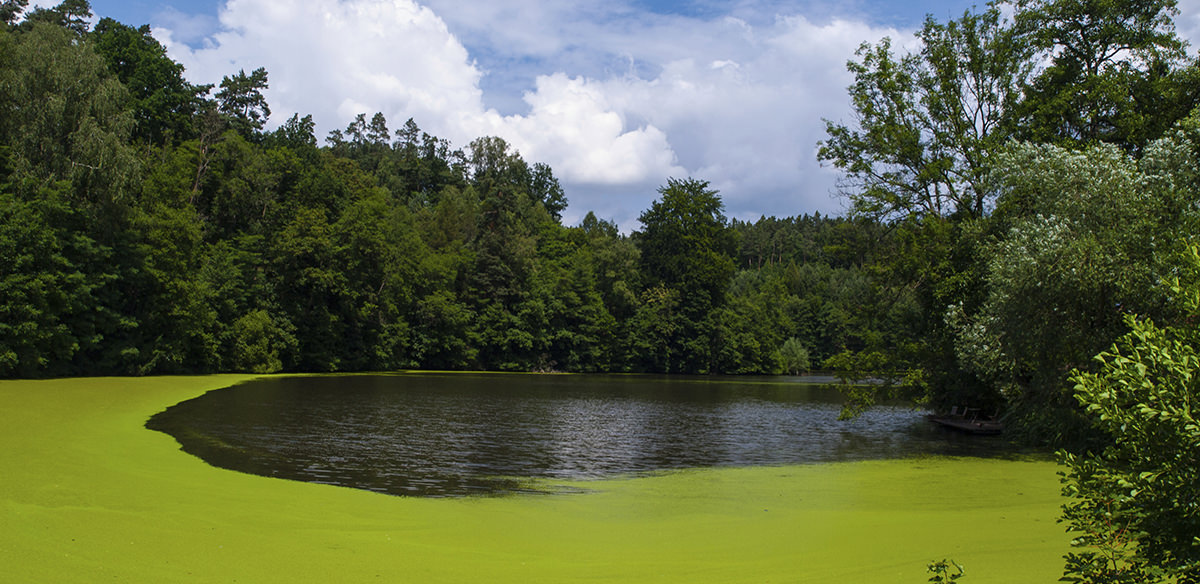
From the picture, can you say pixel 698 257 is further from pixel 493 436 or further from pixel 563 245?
pixel 493 436

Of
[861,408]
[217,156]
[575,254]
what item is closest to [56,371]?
[217,156]

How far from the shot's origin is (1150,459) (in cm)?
513

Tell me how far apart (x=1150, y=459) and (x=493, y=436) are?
21692 millimetres

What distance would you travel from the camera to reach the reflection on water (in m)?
17.7

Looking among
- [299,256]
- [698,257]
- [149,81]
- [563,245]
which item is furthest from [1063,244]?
[563,245]

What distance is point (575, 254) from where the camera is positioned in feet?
313

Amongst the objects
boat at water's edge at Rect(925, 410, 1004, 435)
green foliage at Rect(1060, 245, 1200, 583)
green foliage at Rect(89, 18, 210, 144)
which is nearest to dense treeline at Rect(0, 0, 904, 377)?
green foliage at Rect(89, 18, 210, 144)

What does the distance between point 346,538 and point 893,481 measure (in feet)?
42.6

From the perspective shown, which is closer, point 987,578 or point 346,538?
point 987,578

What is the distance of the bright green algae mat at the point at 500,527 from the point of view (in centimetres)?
868

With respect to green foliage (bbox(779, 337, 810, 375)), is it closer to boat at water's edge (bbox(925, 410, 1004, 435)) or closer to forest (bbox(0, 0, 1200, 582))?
forest (bbox(0, 0, 1200, 582))

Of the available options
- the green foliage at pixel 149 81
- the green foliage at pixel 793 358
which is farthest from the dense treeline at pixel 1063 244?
the green foliage at pixel 793 358

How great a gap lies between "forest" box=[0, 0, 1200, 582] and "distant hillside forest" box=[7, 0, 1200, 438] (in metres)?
0.13

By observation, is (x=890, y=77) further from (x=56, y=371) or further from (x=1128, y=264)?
(x=56, y=371)
